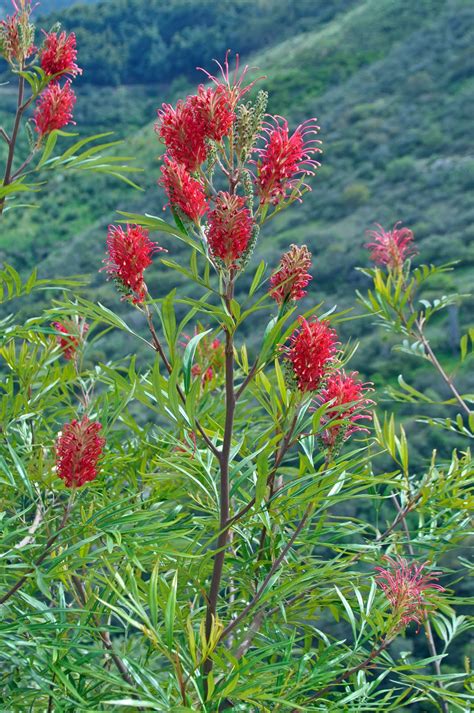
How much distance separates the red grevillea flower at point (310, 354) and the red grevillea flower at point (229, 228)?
0.41 feet

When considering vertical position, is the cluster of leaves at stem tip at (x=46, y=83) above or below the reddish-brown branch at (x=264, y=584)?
above

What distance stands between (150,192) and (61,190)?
166 inches

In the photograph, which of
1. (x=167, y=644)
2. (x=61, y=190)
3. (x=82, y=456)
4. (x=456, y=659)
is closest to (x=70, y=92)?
(x=82, y=456)

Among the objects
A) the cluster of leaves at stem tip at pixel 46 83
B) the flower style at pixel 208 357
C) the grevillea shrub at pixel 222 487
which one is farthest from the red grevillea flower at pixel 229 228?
the flower style at pixel 208 357

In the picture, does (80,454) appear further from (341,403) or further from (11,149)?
(11,149)

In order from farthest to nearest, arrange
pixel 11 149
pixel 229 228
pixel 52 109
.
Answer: pixel 52 109 → pixel 11 149 → pixel 229 228

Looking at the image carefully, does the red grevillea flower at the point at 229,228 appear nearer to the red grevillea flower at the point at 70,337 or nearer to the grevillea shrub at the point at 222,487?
the grevillea shrub at the point at 222,487

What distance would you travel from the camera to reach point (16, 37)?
1413mm

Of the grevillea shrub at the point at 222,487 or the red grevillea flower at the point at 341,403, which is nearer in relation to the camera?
the grevillea shrub at the point at 222,487

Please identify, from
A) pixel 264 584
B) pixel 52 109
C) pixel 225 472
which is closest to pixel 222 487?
pixel 225 472

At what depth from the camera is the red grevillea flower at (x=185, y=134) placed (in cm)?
100

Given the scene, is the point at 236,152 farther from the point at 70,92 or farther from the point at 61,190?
the point at 61,190

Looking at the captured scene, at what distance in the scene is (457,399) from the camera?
1.81m

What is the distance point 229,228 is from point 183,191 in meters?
0.09
